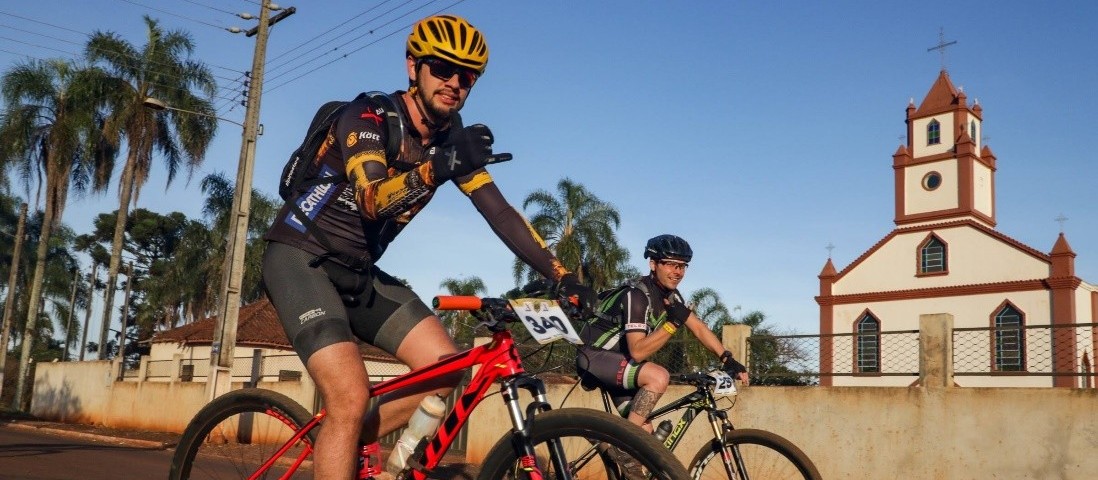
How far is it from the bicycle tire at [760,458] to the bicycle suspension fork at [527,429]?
2695 millimetres

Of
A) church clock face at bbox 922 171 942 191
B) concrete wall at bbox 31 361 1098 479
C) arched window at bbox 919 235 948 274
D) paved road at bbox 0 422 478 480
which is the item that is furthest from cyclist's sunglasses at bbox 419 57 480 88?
church clock face at bbox 922 171 942 191

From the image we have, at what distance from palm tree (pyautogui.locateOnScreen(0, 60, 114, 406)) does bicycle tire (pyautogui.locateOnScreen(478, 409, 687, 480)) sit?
1369 inches

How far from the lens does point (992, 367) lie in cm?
1244

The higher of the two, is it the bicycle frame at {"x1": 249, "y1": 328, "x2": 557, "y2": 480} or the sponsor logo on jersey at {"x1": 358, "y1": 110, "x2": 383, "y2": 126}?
the sponsor logo on jersey at {"x1": 358, "y1": 110, "x2": 383, "y2": 126}

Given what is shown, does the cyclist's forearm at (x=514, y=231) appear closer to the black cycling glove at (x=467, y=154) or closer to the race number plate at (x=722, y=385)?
the black cycling glove at (x=467, y=154)

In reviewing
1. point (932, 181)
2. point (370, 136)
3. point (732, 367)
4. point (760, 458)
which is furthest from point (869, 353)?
point (932, 181)

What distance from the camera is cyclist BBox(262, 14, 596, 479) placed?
3428mm

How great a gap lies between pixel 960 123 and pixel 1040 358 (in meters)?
42.4

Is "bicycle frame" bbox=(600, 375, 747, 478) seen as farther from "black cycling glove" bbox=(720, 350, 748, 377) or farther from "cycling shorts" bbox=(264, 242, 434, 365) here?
"cycling shorts" bbox=(264, 242, 434, 365)

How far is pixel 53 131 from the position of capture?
1393 inches

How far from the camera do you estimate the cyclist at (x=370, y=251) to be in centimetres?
343

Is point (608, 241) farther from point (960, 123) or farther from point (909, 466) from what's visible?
point (909, 466)

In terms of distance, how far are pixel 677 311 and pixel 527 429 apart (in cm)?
315

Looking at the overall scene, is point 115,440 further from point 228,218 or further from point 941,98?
point 941,98
